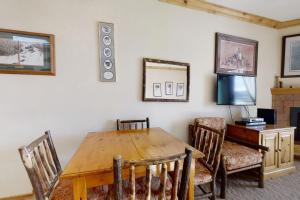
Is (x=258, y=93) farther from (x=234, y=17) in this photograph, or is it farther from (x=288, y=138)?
(x=234, y=17)

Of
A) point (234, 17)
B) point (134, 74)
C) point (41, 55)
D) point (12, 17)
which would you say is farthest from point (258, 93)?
point (12, 17)

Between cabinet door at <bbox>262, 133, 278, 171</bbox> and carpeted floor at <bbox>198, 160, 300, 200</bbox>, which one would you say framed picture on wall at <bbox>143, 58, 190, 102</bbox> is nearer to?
cabinet door at <bbox>262, 133, 278, 171</bbox>

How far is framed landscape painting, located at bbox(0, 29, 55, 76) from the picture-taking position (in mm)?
1978

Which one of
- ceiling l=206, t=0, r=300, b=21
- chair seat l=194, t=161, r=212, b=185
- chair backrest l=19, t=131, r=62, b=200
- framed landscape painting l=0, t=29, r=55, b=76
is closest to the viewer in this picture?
chair backrest l=19, t=131, r=62, b=200

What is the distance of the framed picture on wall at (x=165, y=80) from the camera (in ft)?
8.49

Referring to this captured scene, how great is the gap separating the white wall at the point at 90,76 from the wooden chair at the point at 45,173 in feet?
2.33

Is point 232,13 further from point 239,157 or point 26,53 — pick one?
point 26,53

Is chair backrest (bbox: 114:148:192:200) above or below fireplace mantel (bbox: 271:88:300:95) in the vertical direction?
below

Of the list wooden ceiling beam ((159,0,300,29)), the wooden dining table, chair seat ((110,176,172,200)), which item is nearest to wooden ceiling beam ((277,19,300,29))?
wooden ceiling beam ((159,0,300,29))

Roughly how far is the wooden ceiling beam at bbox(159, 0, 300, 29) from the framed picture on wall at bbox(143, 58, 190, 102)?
37.0 inches

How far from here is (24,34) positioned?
2.03 m

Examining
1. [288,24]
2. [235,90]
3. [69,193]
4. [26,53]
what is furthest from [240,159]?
[288,24]

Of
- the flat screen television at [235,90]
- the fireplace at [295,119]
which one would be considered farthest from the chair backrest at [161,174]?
the fireplace at [295,119]

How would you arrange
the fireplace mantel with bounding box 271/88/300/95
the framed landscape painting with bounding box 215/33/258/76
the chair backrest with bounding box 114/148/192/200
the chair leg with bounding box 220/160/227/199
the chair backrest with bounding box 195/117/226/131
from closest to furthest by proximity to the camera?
the chair backrest with bounding box 114/148/192/200 → the chair leg with bounding box 220/160/227/199 → the chair backrest with bounding box 195/117/226/131 → the framed landscape painting with bounding box 215/33/258/76 → the fireplace mantel with bounding box 271/88/300/95
